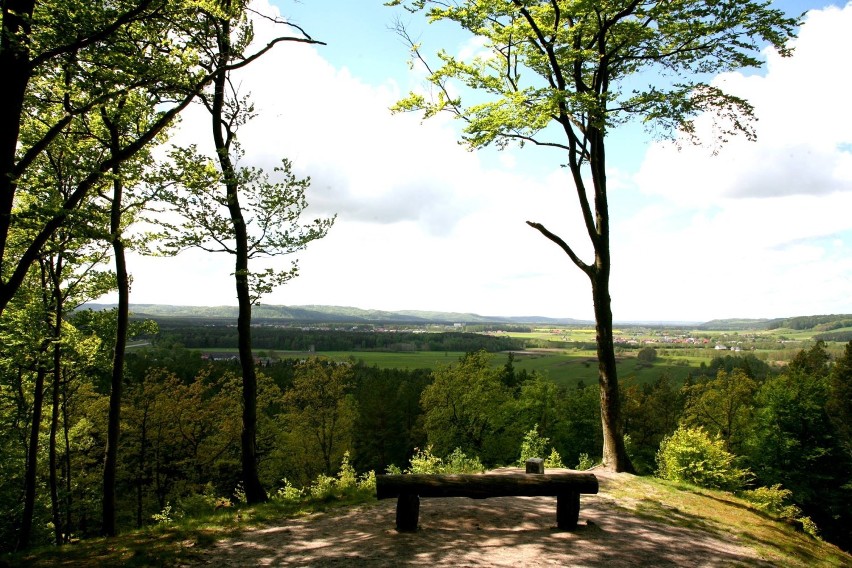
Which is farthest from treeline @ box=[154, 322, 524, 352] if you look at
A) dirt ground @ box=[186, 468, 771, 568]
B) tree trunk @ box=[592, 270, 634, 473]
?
dirt ground @ box=[186, 468, 771, 568]

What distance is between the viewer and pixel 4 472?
716 inches

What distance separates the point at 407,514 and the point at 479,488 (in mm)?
1257

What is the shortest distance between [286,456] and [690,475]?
85.8 ft

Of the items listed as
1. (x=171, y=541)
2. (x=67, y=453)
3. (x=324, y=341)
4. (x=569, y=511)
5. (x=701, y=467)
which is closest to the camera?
(x=171, y=541)

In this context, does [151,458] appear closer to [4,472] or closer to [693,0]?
[4,472]

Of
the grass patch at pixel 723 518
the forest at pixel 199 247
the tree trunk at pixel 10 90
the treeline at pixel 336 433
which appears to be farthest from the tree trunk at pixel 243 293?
the treeline at pixel 336 433

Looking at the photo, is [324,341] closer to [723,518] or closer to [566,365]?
[566,365]

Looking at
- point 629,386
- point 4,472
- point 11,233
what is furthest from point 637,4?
point 629,386

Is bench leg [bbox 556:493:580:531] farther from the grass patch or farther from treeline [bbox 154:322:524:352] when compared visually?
treeline [bbox 154:322:524:352]

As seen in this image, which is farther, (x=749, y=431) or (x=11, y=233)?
(x=749, y=431)

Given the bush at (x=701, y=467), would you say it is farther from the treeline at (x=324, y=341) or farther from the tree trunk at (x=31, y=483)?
the treeline at (x=324, y=341)

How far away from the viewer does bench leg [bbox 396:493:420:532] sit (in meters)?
7.27

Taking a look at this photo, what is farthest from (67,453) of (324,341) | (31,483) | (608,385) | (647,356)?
(647,356)

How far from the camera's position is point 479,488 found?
725 cm
